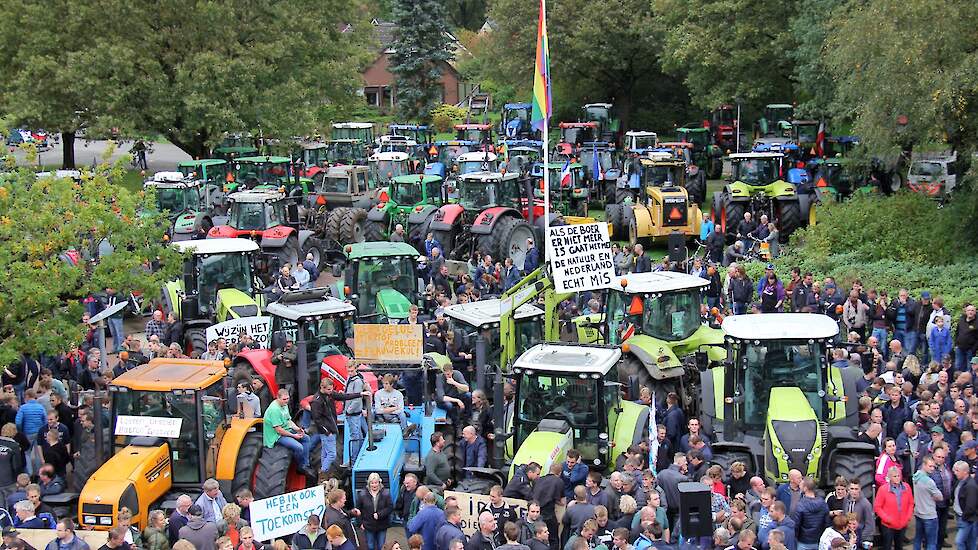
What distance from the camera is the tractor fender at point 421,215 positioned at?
2806cm

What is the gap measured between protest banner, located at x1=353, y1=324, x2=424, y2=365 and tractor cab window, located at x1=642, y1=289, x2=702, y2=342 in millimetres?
3398

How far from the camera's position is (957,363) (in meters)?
18.4

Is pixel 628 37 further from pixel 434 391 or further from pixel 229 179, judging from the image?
pixel 434 391

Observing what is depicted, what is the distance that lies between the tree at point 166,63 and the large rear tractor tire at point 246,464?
23946 mm

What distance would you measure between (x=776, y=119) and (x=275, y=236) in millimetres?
21987

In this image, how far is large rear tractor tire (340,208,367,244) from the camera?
95.6 ft

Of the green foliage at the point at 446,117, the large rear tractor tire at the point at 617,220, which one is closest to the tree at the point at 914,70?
Answer: the large rear tractor tire at the point at 617,220

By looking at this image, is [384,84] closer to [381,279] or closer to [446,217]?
[446,217]

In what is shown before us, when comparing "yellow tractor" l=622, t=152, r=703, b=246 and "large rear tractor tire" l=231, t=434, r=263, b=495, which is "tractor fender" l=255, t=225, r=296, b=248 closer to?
"yellow tractor" l=622, t=152, r=703, b=246

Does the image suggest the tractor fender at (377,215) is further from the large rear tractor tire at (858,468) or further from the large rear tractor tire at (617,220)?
the large rear tractor tire at (858,468)

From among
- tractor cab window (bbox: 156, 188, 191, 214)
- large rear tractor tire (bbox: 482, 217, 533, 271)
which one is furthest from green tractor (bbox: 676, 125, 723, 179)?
tractor cab window (bbox: 156, 188, 191, 214)

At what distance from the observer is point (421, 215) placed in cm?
2817

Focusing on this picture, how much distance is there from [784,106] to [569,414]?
29852 mm

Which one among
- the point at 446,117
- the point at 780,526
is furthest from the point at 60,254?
the point at 446,117
